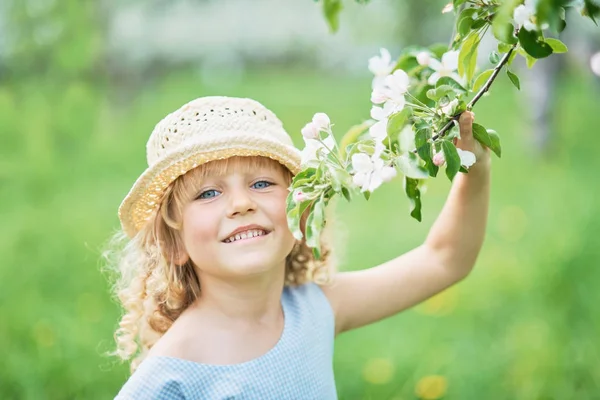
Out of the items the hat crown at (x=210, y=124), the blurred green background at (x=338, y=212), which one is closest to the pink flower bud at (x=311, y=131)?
the hat crown at (x=210, y=124)

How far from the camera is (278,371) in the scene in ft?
5.87

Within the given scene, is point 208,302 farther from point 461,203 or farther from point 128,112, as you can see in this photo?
point 128,112

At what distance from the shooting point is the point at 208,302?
6.00 ft

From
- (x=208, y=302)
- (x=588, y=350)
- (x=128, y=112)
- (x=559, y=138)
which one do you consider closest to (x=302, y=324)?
(x=208, y=302)

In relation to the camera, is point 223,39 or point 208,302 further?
point 223,39

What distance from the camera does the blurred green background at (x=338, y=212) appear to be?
2.88 m

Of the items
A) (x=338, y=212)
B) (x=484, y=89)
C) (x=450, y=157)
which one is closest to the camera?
(x=450, y=157)

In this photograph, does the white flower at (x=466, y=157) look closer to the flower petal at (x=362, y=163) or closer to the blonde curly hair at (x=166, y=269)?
the flower petal at (x=362, y=163)

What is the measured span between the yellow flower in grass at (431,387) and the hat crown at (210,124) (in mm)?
1290

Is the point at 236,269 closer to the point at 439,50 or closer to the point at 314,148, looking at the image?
the point at 314,148

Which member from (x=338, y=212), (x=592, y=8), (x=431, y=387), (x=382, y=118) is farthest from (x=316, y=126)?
(x=338, y=212)

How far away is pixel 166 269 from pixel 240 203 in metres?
0.31

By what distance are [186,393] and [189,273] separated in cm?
33

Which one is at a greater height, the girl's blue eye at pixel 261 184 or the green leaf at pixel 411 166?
the girl's blue eye at pixel 261 184
